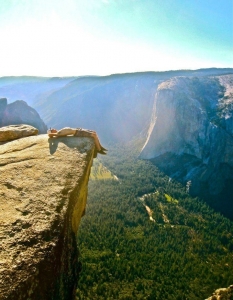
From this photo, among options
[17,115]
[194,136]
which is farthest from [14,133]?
[194,136]

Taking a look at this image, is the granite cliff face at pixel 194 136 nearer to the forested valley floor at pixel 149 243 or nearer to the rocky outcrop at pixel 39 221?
the forested valley floor at pixel 149 243

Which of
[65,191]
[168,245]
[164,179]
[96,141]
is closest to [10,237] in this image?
[65,191]

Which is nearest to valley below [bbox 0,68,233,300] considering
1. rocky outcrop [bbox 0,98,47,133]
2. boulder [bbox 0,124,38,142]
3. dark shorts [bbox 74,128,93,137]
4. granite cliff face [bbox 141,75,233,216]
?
rocky outcrop [bbox 0,98,47,133]

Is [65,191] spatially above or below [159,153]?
above

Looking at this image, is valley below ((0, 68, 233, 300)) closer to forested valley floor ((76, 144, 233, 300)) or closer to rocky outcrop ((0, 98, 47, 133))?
forested valley floor ((76, 144, 233, 300))

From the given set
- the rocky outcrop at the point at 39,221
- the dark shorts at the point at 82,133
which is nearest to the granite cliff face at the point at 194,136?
the dark shorts at the point at 82,133

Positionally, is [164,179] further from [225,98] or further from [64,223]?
[64,223]
